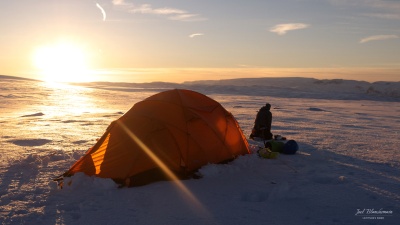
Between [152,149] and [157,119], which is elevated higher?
[157,119]

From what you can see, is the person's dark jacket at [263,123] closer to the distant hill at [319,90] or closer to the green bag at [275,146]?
the green bag at [275,146]

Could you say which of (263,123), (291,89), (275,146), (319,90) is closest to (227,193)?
(275,146)

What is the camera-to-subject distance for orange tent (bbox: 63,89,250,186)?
6.46 m

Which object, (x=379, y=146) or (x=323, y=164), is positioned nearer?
(x=323, y=164)

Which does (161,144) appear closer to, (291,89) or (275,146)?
(275,146)

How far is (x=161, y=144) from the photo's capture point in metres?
6.74

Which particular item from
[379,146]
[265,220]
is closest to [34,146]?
[265,220]

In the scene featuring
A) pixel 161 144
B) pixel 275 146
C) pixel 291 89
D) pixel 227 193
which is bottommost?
pixel 227 193

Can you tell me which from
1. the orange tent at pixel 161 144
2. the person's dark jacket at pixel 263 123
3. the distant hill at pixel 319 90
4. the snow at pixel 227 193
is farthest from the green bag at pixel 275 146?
the distant hill at pixel 319 90

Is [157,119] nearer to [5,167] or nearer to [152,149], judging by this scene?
[152,149]

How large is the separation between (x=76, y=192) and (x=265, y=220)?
3.19 meters

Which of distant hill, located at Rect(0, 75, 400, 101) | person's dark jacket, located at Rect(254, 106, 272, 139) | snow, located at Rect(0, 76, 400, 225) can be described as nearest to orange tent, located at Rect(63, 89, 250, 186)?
snow, located at Rect(0, 76, 400, 225)

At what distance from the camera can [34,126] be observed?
1304 centimetres

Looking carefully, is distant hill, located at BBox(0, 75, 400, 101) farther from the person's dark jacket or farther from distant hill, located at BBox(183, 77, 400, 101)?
the person's dark jacket
